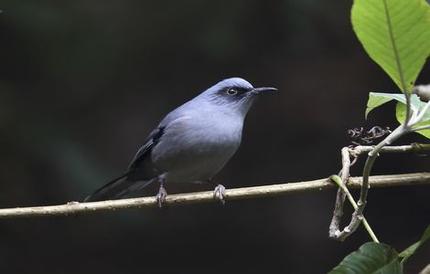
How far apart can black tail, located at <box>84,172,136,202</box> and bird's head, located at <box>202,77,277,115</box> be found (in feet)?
2.17

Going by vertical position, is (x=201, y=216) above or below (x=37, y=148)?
below

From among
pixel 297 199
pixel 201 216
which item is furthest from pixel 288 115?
pixel 201 216

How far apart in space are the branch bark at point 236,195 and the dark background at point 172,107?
2.41 meters

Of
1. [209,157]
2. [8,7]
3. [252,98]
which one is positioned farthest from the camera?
[8,7]

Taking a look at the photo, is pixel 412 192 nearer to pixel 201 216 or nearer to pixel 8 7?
pixel 201 216

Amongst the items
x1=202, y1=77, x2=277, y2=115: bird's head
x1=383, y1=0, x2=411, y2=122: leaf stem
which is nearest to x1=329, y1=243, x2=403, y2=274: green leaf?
x1=383, y1=0, x2=411, y2=122: leaf stem

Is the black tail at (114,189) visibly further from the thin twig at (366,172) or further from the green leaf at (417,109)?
the thin twig at (366,172)

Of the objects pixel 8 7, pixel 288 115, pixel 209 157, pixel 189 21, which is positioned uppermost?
pixel 8 7

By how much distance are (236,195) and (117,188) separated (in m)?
1.94

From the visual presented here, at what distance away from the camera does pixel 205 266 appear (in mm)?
4875

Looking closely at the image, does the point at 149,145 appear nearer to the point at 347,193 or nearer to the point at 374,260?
the point at 347,193

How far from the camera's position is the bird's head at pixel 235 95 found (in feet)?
12.0

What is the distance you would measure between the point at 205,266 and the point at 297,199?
83 centimetres

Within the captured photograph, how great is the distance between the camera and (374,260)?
1.34 m
